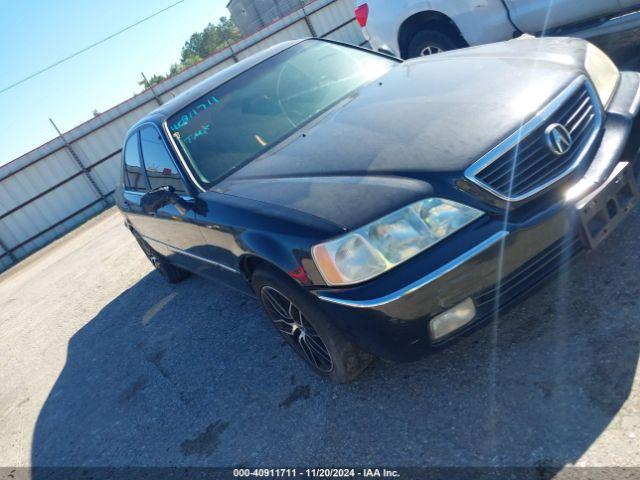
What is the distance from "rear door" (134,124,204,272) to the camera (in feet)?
10.9

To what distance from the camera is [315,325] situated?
95.3 inches

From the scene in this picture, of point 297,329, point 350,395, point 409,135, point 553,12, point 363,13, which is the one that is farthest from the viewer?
point 363,13

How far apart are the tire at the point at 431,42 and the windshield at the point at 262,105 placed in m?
1.94

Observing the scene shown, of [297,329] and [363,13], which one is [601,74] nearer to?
[297,329]

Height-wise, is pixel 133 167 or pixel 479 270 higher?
pixel 133 167

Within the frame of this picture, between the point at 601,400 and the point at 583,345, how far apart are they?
32 cm

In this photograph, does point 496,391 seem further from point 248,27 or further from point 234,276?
point 248,27

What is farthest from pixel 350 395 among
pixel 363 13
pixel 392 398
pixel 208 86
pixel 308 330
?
pixel 363 13

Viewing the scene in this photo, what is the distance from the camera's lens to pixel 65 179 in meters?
15.2

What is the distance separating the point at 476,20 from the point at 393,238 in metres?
3.82

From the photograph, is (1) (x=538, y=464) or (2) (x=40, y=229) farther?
(2) (x=40, y=229)

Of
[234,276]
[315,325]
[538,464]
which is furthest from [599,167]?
[234,276]

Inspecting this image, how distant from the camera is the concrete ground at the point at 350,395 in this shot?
2.03m

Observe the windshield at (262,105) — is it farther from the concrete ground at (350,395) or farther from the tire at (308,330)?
the concrete ground at (350,395)
